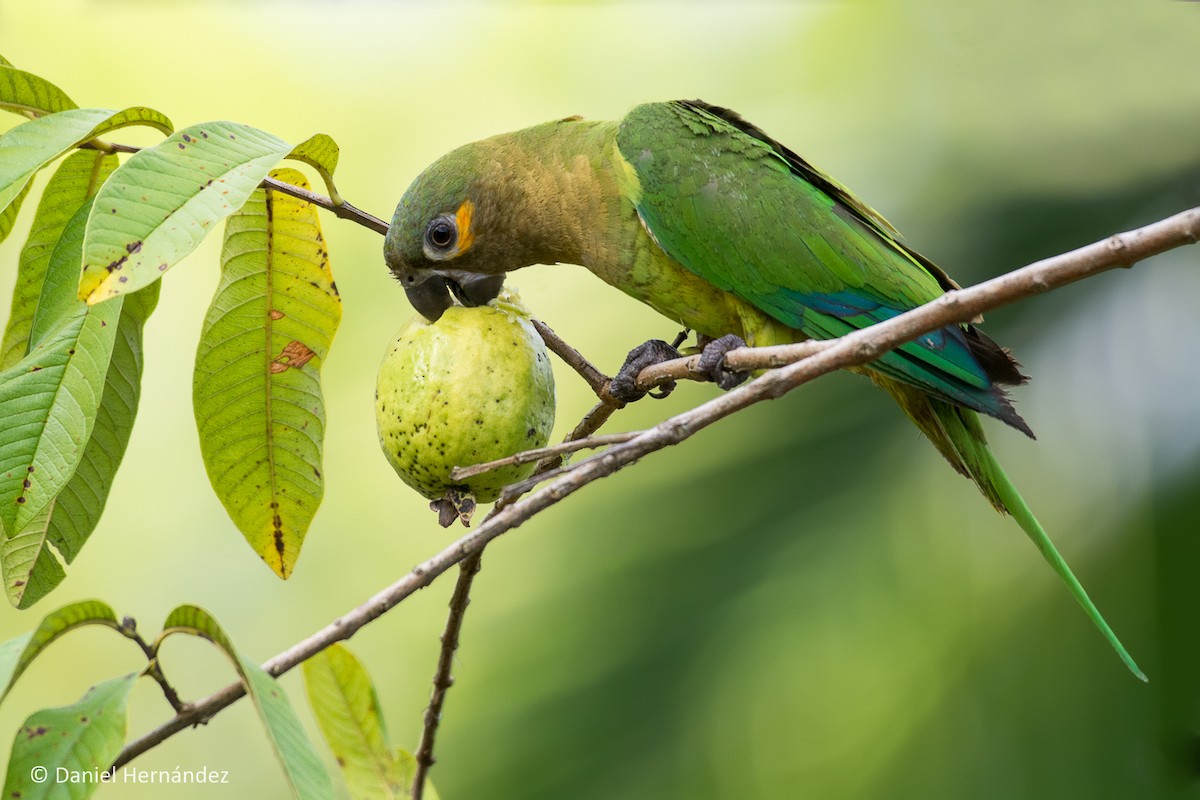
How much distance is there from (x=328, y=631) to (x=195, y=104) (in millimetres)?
2233

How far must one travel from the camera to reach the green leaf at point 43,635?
0.65 metres

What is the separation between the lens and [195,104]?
8.46 ft

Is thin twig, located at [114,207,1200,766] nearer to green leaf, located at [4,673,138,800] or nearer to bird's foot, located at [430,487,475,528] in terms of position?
green leaf, located at [4,673,138,800]

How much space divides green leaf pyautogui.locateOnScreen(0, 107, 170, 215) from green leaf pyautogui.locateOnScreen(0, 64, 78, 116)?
0.10 m

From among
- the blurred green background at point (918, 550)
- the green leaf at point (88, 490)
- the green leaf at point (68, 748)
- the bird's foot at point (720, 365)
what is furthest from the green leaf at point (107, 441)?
the blurred green background at point (918, 550)

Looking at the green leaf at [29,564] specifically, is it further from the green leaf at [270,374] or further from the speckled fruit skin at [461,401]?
the speckled fruit skin at [461,401]

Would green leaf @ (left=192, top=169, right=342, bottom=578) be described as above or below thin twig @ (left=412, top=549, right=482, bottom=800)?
above

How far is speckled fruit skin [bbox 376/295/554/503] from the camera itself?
0.95 meters

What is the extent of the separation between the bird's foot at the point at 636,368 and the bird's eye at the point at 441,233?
0.30 meters

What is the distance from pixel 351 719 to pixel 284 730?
1.01 ft

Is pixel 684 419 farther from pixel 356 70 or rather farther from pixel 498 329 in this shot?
pixel 356 70

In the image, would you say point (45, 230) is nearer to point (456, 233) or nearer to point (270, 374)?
point (270, 374)

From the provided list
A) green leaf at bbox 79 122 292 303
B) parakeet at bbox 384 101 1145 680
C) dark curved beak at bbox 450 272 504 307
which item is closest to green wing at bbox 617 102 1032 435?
A: parakeet at bbox 384 101 1145 680

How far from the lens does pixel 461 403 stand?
3.13 ft
